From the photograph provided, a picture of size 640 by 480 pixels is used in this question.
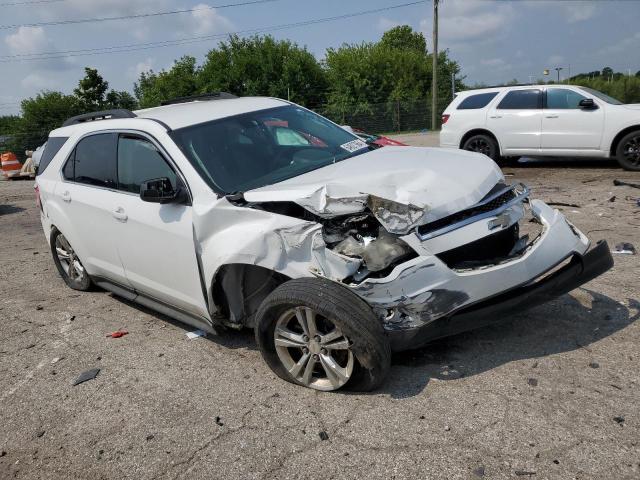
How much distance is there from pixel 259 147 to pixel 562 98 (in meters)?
8.68

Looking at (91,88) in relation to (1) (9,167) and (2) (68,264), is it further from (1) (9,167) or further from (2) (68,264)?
(2) (68,264)

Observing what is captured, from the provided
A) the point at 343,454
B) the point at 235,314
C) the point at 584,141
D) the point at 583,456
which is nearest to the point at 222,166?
the point at 235,314

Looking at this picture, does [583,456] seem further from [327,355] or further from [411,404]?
[327,355]

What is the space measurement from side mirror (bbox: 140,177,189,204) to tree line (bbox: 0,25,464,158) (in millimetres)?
33674

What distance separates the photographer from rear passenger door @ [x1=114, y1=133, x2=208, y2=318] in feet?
12.2

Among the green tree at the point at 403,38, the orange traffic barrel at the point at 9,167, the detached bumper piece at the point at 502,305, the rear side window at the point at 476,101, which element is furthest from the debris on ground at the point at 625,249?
the green tree at the point at 403,38

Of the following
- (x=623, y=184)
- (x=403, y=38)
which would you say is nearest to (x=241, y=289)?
(x=623, y=184)

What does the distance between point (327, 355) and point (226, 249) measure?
90 cm

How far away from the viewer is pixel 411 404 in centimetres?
307

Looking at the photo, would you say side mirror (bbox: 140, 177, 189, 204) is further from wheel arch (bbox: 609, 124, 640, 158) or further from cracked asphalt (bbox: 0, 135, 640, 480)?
wheel arch (bbox: 609, 124, 640, 158)

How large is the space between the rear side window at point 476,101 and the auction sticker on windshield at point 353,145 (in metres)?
7.96

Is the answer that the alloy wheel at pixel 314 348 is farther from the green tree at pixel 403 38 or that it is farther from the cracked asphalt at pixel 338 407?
the green tree at pixel 403 38

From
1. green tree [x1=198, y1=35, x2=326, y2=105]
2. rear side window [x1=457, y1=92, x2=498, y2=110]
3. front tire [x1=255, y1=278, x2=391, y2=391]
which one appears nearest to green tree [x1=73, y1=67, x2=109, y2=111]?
green tree [x1=198, y1=35, x2=326, y2=105]

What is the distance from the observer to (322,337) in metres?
3.15
